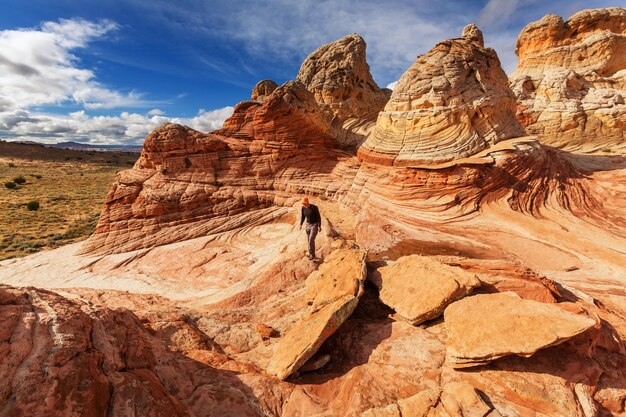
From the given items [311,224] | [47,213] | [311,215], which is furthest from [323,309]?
[47,213]

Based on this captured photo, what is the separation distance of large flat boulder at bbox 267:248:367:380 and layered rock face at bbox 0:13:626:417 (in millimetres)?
49

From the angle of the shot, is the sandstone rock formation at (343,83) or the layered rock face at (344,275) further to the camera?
the sandstone rock formation at (343,83)

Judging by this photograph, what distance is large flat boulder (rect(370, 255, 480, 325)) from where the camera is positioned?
230 inches

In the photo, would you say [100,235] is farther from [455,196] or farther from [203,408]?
[455,196]

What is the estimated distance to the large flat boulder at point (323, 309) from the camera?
5.20m

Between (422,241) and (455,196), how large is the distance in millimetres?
3114

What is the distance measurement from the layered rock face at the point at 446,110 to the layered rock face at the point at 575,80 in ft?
49.3

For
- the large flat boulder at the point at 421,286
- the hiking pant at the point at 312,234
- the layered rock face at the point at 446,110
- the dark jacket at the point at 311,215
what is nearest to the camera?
the large flat boulder at the point at 421,286

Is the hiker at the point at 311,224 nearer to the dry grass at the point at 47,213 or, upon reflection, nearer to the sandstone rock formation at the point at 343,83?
the sandstone rock formation at the point at 343,83

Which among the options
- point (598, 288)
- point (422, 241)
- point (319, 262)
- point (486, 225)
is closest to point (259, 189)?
point (319, 262)

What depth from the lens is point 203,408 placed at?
429cm

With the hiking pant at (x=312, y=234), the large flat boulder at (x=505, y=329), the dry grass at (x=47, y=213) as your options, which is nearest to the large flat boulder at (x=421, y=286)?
the large flat boulder at (x=505, y=329)

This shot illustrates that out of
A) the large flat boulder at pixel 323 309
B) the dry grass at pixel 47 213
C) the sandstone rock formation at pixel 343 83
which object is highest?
the sandstone rock formation at pixel 343 83

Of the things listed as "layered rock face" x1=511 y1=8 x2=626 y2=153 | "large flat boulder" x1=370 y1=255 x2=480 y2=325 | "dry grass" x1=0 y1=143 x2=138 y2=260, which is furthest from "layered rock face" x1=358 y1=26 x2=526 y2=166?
"dry grass" x1=0 y1=143 x2=138 y2=260
